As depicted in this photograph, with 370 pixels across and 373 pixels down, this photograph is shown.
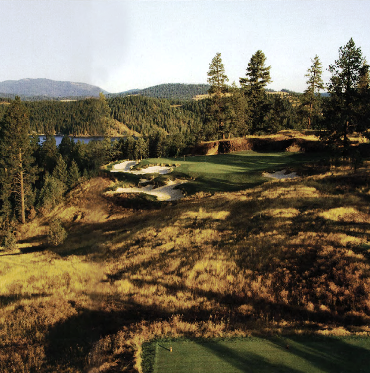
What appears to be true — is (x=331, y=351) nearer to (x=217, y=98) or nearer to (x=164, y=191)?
(x=164, y=191)

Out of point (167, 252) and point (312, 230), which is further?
point (167, 252)

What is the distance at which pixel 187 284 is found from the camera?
9812 mm

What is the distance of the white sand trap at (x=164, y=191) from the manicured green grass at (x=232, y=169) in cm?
96

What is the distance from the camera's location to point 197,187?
26.1 m

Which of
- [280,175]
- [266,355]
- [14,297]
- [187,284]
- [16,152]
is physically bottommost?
[14,297]

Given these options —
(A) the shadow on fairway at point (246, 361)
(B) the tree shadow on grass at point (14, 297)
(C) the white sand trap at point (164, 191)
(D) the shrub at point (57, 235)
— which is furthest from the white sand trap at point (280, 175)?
(A) the shadow on fairway at point (246, 361)

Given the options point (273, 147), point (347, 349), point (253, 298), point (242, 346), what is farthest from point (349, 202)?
point (273, 147)

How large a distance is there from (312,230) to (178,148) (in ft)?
284

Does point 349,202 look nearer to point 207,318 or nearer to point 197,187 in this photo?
point 207,318

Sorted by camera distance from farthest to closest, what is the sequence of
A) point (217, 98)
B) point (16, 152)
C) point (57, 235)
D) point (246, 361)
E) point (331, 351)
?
point (217, 98) → point (16, 152) → point (57, 235) → point (331, 351) → point (246, 361)

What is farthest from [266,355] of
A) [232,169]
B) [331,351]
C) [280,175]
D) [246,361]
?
[232,169]

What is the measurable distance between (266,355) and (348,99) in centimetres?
2623

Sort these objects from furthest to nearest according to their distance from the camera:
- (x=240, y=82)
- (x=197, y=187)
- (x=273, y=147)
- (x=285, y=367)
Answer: (x=240, y=82), (x=273, y=147), (x=197, y=187), (x=285, y=367)

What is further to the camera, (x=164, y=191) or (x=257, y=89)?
(x=257, y=89)
